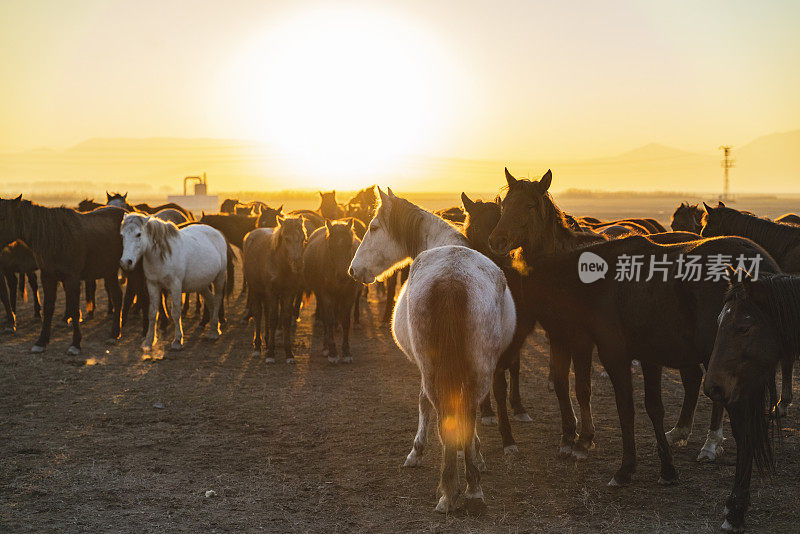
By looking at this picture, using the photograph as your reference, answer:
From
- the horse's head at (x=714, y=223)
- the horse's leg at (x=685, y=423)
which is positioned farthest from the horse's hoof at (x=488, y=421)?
the horse's head at (x=714, y=223)

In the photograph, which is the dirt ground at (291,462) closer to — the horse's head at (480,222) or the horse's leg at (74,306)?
the horse's leg at (74,306)

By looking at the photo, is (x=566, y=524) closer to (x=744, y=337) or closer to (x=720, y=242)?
(x=744, y=337)

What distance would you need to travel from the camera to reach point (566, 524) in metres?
4.83

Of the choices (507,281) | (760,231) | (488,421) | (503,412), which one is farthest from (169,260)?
(760,231)

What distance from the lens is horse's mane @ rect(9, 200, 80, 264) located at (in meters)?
11.2

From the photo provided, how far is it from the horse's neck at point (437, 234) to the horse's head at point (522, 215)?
582 millimetres

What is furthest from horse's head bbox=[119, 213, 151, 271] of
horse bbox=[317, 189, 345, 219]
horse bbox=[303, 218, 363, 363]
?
horse bbox=[317, 189, 345, 219]

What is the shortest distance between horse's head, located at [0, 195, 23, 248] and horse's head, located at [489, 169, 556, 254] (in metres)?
9.04

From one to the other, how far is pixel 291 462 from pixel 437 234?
2699 millimetres

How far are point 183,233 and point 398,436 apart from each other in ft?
23.7

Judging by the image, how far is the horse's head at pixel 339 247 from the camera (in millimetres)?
10469

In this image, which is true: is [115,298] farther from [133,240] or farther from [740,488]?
[740,488]

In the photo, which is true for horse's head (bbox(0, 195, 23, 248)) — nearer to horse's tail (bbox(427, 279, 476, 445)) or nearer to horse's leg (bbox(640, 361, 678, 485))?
horse's tail (bbox(427, 279, 476, 445))

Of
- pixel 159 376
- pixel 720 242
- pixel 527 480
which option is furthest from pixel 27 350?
pixel 720 242
